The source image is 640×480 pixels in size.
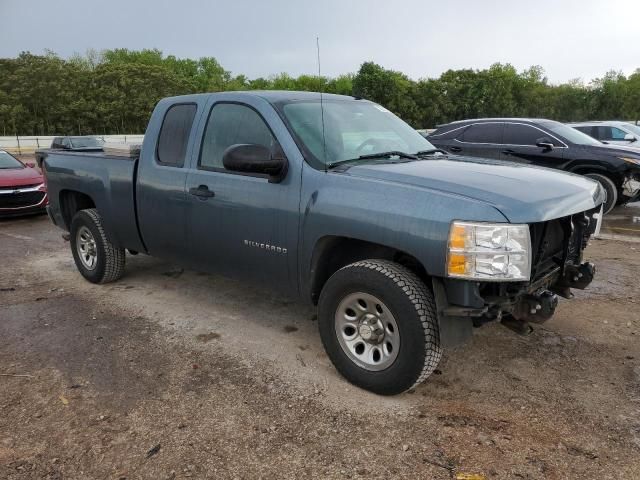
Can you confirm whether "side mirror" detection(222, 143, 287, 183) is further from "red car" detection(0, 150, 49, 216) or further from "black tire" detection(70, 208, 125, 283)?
"red car" detection(0, 150, 49, 216)

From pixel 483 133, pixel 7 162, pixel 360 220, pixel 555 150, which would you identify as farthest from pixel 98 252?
pixel 555 150

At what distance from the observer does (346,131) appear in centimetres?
Result: 398

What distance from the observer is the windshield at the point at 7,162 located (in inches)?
410

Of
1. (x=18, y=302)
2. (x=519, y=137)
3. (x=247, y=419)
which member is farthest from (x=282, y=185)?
(x=519, y=137)

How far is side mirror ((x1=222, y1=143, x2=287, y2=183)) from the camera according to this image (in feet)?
11.3

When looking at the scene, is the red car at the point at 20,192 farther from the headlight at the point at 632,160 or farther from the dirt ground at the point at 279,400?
the headlight at the point at 632,160

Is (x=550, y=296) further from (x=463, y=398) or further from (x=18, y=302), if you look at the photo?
(x=18, y=302)

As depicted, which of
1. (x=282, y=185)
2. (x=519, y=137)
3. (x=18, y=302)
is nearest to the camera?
(x=282, y=185)

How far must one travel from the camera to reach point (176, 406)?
3.25m

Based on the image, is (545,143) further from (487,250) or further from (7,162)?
(7,162)

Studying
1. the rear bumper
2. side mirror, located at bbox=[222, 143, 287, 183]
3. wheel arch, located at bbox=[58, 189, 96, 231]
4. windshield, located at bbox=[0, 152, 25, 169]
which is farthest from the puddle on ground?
windshield, located at bbox=[0, 152, 25, 169]

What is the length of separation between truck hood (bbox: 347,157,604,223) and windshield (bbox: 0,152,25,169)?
936cm

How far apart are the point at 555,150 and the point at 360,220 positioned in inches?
288

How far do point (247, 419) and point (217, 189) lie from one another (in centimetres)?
172
